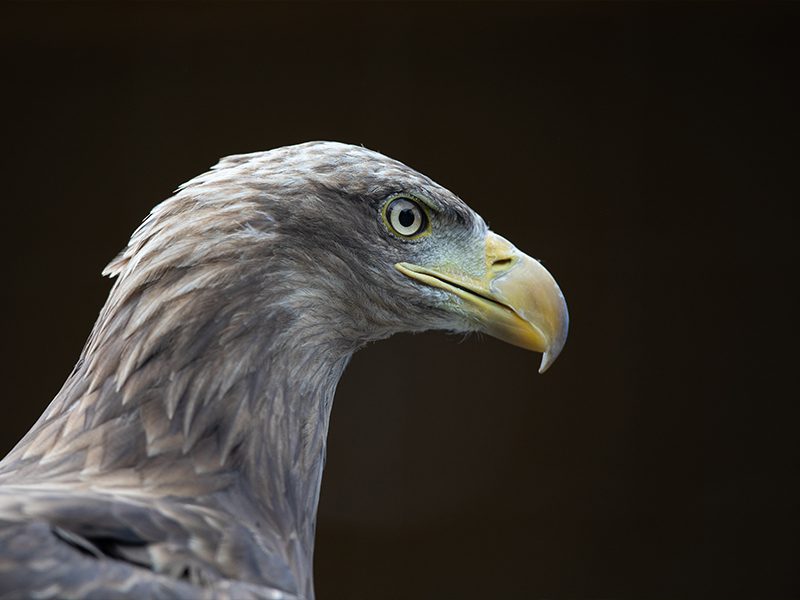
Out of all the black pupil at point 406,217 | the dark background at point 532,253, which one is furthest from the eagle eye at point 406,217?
the dark background at point 532,253

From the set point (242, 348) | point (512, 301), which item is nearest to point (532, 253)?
point (512, 301)

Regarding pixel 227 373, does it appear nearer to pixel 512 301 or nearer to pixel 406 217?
pixel 406 217

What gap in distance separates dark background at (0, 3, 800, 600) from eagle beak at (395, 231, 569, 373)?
9.68ft

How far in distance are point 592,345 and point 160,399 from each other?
3.59 metres

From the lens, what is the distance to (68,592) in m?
1.52

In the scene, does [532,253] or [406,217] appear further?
[532,253]

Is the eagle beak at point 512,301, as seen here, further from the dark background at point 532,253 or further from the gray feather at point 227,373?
the dark background at point 532,253

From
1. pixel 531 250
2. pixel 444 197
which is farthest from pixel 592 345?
pixel 444 197

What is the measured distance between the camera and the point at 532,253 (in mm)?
5156

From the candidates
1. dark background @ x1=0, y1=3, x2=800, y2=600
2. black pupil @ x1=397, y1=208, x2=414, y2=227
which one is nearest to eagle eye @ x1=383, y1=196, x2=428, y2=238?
black pupil @ x1=397, y1=208, x2=414, y2=227

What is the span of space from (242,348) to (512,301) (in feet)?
1.80

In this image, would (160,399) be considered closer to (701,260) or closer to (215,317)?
(215,317)

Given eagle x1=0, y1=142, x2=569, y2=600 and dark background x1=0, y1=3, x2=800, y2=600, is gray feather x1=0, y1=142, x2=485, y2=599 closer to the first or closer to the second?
eagle x1=0, y1=142, x2=569, y2=600

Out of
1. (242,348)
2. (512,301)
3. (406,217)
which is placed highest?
(406,217)
